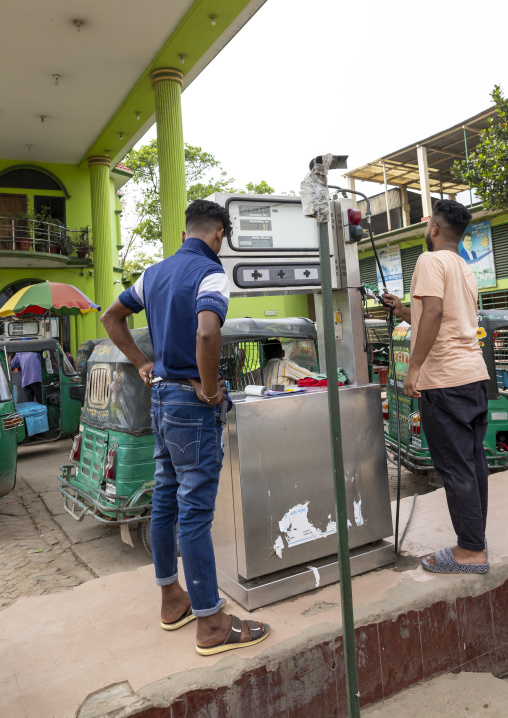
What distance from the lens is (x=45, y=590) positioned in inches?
172

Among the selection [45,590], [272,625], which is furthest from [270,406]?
[45,590]

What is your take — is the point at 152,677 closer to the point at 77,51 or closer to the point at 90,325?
the point at 77,51

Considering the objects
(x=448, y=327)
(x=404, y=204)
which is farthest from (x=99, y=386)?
(x=404, y=204)

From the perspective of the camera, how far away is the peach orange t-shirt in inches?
115

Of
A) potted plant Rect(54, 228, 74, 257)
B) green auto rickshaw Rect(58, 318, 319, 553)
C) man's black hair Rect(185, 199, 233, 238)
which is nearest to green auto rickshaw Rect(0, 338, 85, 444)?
green auto rickshaw Rect(58, 318, 319, 553)

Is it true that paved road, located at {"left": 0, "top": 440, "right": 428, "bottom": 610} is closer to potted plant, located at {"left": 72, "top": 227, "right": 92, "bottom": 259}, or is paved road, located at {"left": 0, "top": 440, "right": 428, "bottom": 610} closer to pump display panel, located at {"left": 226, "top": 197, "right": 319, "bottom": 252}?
pump display panel, located at {"left": 226, "top": 197, "right": 319, "bottom": 252}

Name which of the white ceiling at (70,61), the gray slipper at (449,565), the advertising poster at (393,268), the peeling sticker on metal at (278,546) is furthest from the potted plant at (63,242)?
the gray slipper at (449,565)

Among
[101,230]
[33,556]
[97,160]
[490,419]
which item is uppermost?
[97,160]

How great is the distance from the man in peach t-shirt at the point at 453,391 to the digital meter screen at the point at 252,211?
35.6 inches

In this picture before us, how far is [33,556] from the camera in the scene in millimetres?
5188

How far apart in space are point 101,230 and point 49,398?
9.28m

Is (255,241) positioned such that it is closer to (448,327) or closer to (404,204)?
(448,327)

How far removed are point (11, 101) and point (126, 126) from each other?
3092 mm

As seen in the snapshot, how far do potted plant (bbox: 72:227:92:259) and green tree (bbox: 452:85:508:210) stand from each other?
478 inches
